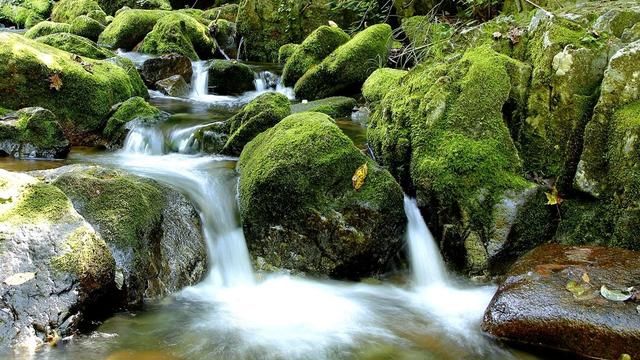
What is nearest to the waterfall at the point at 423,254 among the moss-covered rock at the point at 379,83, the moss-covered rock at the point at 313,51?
the moss-covered rock at the point at 379,83

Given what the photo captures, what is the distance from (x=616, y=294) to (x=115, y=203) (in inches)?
149

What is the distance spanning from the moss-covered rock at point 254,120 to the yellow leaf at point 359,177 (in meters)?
2.29

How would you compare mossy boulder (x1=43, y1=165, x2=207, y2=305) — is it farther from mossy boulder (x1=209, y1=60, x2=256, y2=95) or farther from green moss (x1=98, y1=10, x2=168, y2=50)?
green moss (x1=98, y1=10, x2=168, y2=50)

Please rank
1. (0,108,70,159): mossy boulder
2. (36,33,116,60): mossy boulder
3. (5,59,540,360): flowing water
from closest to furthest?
(5,59,540,360): flowing water < (0,108,70,159): mossy boulder < (36,33,116,60): mossy boulder

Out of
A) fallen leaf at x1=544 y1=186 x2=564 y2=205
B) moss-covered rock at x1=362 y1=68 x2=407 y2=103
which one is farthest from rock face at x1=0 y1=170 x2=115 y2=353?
moss-covered rock at x1=362 y1=68 x2=407 y2=103

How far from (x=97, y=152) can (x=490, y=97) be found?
534 cm

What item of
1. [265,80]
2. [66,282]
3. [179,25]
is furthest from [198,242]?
[179,25]

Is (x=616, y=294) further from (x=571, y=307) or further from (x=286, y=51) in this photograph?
(x=286, y=51)

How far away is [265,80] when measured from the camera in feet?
39.9

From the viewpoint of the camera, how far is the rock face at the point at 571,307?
3275mm

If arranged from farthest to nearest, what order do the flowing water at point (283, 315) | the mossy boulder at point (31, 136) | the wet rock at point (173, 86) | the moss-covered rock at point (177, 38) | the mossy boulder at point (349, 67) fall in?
the moss-covered rock at point (177, 38)
the wet rock at point (173, 86)
the mossy boulder at point (349, 67)
the mossy boulder at point (31, 136)
the flowing water at point (283, 315)

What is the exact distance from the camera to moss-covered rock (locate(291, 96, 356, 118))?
841 centimetres

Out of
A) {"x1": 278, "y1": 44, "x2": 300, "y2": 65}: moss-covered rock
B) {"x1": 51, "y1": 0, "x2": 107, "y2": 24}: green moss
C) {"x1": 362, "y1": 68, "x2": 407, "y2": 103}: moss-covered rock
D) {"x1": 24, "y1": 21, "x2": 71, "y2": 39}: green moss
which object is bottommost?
{"x1": 362, "y1": 68, "x2": 407, "y2": 103}: moss-covered rock

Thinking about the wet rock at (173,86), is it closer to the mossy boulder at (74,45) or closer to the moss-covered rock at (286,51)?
the mossy boulder at (74,45)
